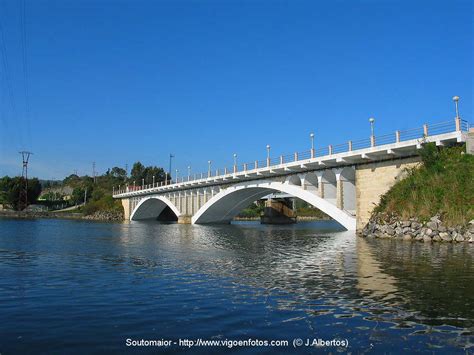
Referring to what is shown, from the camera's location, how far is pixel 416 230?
3434 centimetres

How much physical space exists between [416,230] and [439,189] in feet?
12.3

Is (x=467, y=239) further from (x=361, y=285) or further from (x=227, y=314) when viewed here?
(x=227, y=314)

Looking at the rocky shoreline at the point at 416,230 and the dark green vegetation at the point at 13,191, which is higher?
the dark green vegetation at the point at 13,191

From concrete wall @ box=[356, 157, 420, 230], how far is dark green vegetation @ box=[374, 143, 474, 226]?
1.74 metres

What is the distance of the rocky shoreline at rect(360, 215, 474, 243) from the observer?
31.4 meters

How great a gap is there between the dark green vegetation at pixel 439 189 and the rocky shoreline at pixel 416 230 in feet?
1.64

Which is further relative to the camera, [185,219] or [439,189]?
[185,219]

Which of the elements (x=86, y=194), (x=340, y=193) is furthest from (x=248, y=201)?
(x=86, y=194)

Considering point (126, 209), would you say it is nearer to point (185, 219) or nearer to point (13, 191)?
point (13, 191)

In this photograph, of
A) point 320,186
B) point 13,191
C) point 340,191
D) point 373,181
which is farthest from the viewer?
point 13,191

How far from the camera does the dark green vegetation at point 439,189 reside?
32250 mm

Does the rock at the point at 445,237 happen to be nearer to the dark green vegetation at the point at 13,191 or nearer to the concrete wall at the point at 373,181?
the concrete wall at the point at 373,181

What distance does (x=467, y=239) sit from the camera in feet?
102

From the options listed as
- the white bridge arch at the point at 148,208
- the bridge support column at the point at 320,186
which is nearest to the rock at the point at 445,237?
the bridge support column at the point at 320,186
